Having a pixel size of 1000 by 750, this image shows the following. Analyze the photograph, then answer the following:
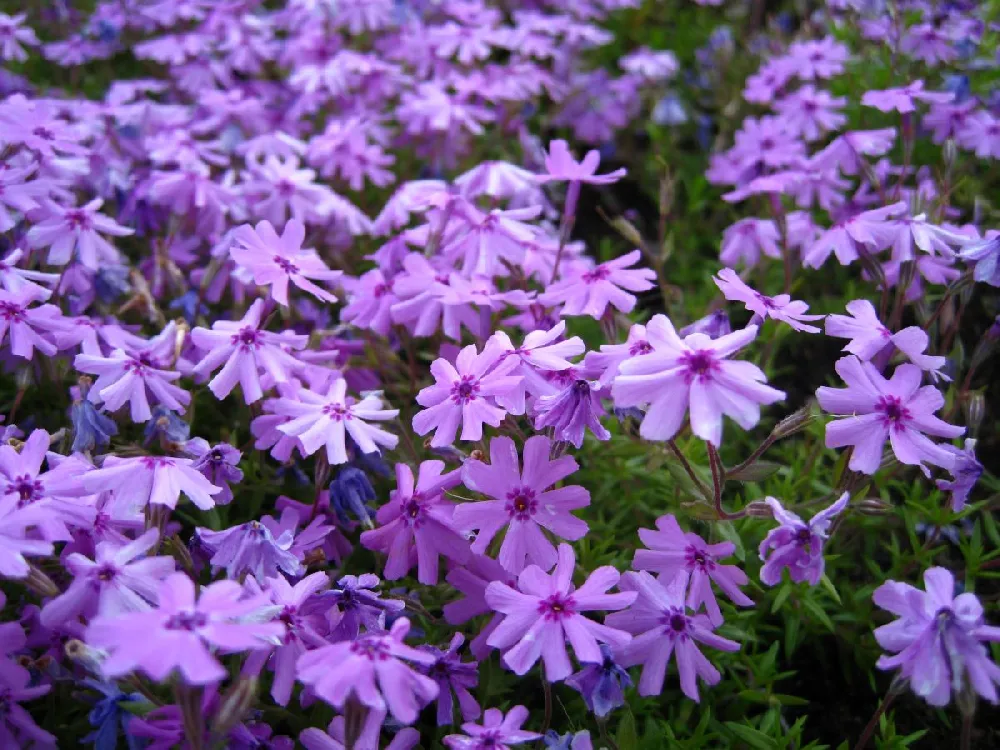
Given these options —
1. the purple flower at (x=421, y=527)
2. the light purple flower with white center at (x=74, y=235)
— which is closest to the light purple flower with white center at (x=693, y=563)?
the purple flower at (x=421, y=527)

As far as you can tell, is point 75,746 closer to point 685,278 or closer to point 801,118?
point 685,278

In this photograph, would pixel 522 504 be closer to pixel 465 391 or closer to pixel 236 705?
pixel 465 391

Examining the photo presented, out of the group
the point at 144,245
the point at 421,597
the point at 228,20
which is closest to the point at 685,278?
the point at 421,597

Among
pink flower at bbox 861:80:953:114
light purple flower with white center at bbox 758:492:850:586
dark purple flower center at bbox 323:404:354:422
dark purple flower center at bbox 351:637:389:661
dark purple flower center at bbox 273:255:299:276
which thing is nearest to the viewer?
dark purple flower center at bbox 351:637:389:661

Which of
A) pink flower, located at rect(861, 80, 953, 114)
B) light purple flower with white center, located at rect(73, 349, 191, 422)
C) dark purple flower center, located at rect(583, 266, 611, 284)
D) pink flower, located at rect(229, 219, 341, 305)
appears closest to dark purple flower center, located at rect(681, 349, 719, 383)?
dark purple flower center, located at rect(583, 266, 611, 284)

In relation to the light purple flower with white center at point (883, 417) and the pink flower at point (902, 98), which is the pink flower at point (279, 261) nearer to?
the light purple flower with white center at point (883, 417)

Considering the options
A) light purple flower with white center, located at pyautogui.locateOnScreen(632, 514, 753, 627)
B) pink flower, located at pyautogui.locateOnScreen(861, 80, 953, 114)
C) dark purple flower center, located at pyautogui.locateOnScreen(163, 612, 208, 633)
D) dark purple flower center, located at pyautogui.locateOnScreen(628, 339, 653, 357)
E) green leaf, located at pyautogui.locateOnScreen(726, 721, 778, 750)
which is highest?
pink flower, located at pyautogui.locateOnScreen(861, 80, 953, 114)

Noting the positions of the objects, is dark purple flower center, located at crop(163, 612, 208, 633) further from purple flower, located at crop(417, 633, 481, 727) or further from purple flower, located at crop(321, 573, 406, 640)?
purple flower, located at crop(417, 633, 481, 727)

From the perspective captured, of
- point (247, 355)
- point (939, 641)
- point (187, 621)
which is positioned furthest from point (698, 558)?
point (247, 355)
